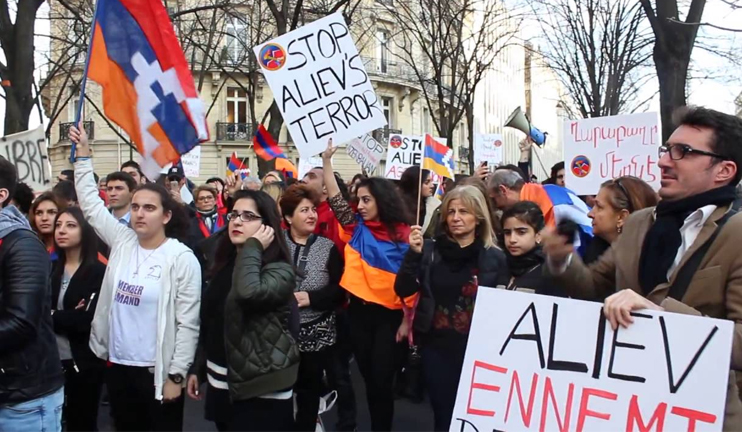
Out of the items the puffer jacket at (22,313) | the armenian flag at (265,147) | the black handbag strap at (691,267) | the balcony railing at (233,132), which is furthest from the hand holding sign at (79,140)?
the balcony railing at (233,132)

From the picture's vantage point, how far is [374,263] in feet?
17.0

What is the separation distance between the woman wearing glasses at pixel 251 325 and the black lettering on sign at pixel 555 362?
5.34 ft

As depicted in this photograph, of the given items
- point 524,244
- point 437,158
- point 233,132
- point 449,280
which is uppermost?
point 233,132

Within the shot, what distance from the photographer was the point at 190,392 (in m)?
4.11

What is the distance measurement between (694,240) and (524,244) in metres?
1.87

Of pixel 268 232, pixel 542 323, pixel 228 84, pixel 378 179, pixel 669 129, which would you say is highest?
pixel 228 84

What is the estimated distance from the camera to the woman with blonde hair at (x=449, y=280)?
4457 millimetres

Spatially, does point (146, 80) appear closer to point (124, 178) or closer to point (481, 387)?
point (124, 178)

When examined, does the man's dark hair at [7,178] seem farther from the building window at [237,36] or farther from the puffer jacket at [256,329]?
the building window at [237,36]

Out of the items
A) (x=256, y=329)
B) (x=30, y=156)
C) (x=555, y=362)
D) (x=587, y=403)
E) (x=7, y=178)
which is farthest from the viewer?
(x=30, y=156)

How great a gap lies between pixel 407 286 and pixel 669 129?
5.70m

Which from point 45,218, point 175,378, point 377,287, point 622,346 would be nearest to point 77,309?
point 175,378

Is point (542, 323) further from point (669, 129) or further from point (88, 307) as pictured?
point (669, 129)

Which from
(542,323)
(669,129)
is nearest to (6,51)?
(669,129)
